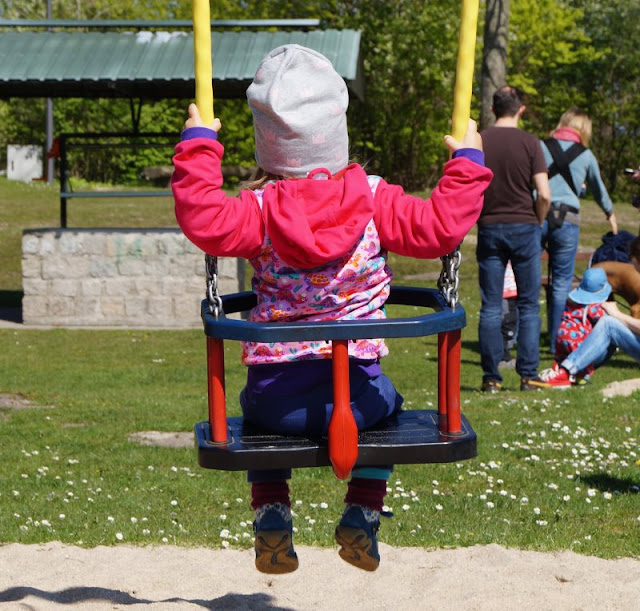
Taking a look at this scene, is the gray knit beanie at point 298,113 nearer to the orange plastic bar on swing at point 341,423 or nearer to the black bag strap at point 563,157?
the orange plastic bar on swing at point 341,423

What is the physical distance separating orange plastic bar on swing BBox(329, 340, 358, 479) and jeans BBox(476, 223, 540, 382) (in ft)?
17.1

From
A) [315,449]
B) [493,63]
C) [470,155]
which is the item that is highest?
[493,63]

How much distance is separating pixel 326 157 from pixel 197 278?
35.6ft

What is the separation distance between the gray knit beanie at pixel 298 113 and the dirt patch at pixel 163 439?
4.24 m

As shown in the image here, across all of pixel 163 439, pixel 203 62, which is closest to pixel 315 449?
pixel 203 62

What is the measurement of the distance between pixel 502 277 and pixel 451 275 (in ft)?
16.9

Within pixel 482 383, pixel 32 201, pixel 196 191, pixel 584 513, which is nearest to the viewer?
pixel 196 191

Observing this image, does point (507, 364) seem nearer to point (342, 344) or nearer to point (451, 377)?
point (451, 377)

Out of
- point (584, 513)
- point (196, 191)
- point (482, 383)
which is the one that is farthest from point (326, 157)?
point (482, 383)

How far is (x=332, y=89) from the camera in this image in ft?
10.4

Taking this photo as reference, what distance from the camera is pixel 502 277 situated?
27.1 feet

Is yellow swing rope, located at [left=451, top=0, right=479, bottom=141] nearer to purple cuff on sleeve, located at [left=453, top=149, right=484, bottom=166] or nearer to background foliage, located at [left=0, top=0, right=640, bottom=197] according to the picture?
purple cuff on sleeve, located at [left=453, top=149, right=484, bottom=166]

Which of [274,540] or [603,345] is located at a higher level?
[274,540]

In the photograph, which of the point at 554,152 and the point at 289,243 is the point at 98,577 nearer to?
the point at 289,243
